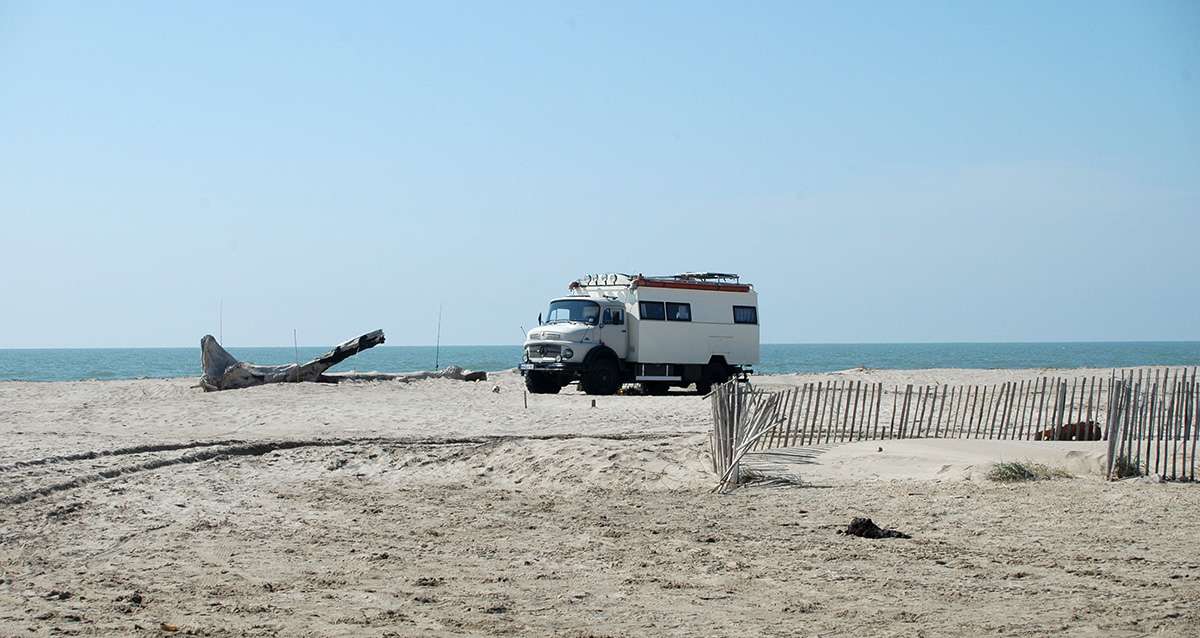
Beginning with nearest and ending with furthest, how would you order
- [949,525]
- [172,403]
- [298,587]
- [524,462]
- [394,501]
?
[298,587]
[949,525]
[394,501]
[524,462]
[172,403]

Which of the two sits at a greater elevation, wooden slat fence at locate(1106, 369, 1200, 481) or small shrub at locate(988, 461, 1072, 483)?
wooden slat fence at locate(1106, 369, 1200, 481)

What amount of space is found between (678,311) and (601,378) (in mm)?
2557

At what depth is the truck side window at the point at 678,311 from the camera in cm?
2769

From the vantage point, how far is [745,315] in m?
29.3

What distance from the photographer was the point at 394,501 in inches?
452

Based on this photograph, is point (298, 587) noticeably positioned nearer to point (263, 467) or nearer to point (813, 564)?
point (813, 564)

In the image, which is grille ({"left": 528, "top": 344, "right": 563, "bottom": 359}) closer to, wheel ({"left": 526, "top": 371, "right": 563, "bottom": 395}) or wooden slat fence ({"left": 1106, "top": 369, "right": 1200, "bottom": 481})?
wheel ({"left": 526, "top": 371, "right": 563, "bottom": 395})

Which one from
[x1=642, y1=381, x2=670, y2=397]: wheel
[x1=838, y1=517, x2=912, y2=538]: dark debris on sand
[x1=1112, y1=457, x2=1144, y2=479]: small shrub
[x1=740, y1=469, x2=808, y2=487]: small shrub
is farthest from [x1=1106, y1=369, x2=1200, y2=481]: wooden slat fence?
[x1=642, y1=381, x2=670, y2=397]: wheel

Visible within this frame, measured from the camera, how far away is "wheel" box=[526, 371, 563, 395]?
27156 mm

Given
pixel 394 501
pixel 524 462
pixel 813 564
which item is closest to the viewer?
pixel 813 564

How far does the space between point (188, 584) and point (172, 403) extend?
1682 cm

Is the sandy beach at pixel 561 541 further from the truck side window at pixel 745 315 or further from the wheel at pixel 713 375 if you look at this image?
the truck side window at pixel 745 315

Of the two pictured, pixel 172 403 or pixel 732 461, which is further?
pixel 172 403

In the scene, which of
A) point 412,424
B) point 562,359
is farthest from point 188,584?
point 562,359
